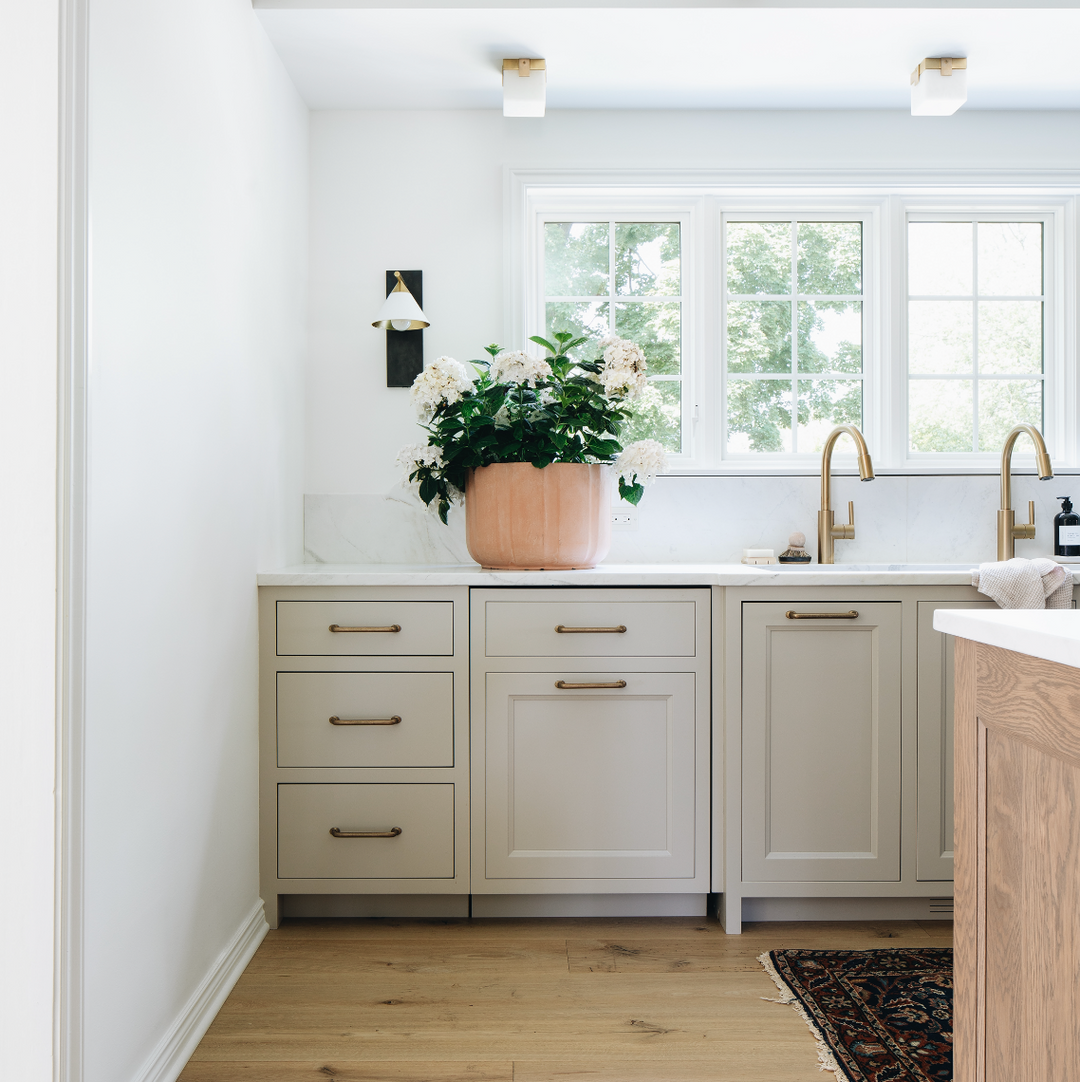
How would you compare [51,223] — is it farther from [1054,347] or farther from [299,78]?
[1054,347]

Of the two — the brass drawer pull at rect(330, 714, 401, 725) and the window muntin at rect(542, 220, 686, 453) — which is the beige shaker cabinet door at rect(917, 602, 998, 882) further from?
the brass drawer pull at rect(330, 714, 401, 725)

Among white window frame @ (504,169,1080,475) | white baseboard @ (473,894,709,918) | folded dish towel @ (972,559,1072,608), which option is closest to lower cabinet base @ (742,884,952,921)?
white baseboard @ (473,894,709,918)

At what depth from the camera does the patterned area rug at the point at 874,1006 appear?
4.83 feet

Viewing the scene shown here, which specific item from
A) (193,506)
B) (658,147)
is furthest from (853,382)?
(193,506)

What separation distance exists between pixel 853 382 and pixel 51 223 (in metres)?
2.20

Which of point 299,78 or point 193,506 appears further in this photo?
point 299,78

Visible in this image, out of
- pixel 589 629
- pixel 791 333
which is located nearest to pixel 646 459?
pixel 589 629

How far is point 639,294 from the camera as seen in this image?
257 centimetres

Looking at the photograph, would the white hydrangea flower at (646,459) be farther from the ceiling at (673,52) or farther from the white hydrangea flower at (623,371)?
the ceiling at (673,52)

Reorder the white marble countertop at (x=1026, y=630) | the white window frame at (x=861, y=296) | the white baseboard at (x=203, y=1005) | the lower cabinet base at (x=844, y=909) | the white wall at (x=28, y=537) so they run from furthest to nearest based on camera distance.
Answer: the white window frame at (x=861, y=296)
the lower cabinet base at (x=844, y=909)
the white baseboard at (x=203, y=1005)
the white wall at (x=28, y=537)
the white marble countertop at (x=1026, y=630)

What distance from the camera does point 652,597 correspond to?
1.96m

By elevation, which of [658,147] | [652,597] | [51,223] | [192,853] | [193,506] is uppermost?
[658,147]

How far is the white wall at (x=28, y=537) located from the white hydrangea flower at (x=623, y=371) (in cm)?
124

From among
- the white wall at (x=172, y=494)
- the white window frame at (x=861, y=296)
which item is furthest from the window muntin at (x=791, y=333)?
the white wall at (x=172, y=494)
